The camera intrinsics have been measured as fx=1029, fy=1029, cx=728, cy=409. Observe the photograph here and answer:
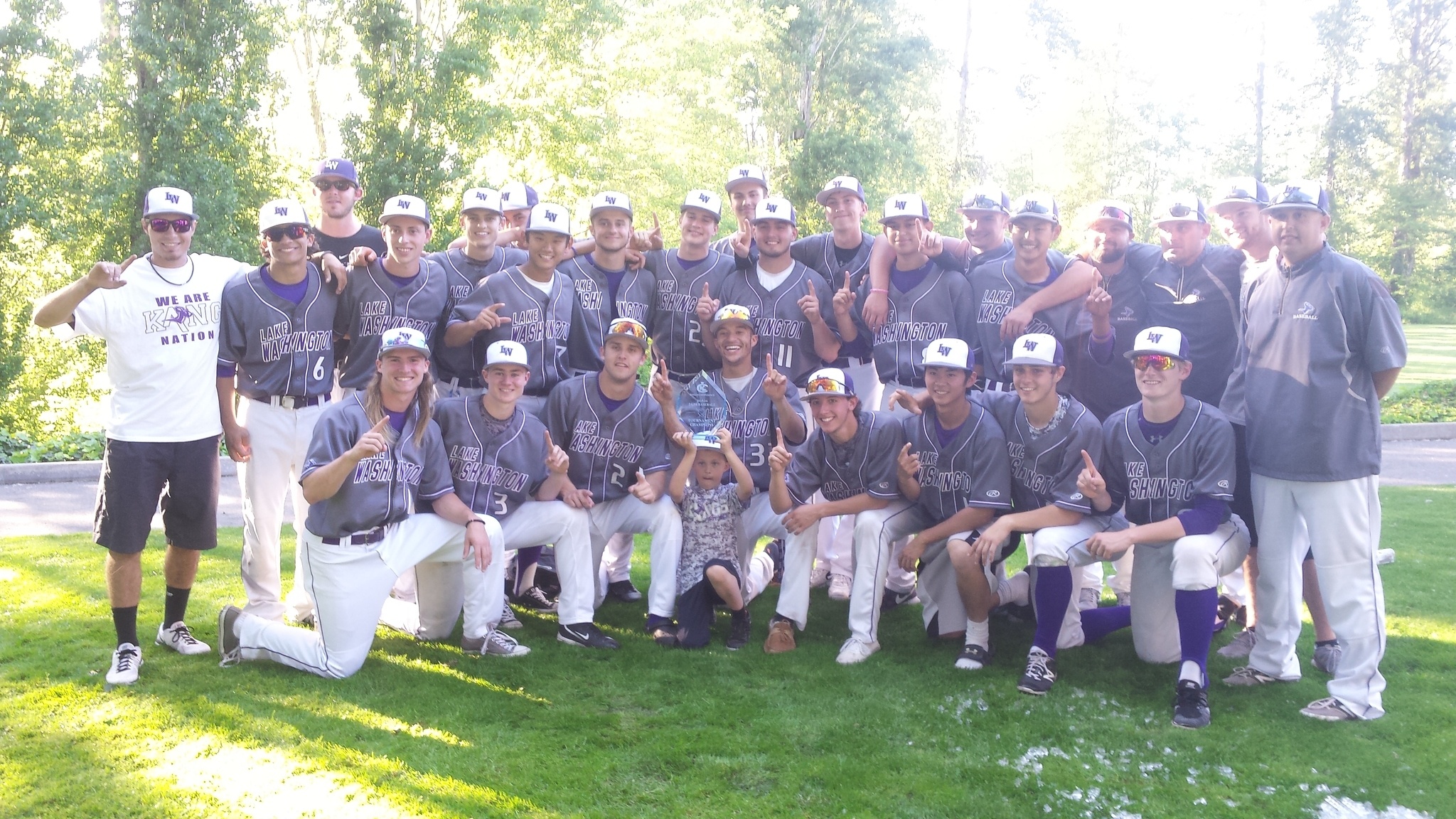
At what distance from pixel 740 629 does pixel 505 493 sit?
1679mm

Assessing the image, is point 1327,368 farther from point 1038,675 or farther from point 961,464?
point 1038,675

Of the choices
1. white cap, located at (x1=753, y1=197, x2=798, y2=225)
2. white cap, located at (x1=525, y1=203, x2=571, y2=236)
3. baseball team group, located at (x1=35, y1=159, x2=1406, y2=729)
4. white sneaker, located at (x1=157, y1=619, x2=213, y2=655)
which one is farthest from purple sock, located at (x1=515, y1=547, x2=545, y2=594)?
white cap, located at (x1=753, y1=197, x2=798, y2=225)

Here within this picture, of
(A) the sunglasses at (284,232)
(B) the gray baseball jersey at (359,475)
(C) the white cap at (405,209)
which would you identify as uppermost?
(C) the white cap at (405,209)

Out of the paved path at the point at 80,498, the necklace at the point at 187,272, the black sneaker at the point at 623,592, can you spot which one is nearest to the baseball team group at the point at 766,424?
the necklace at the point at 187,272

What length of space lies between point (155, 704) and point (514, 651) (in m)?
1.84

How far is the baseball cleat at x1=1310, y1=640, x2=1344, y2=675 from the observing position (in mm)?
5793

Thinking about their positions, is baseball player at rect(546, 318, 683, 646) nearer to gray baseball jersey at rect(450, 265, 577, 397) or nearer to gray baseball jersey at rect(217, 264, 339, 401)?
gray baseball jersey at rect(450, 265, 577, 397)

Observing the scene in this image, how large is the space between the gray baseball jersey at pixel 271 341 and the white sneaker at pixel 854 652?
3.47 metres

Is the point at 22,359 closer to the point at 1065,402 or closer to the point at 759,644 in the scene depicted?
the point at 759,644

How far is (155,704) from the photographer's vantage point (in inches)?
201

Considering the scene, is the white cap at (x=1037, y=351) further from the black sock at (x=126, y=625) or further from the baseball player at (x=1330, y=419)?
the black sock at (x=126, y=625)

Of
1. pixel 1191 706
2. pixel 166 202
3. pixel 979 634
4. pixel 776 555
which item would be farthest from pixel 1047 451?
pixel 166 202

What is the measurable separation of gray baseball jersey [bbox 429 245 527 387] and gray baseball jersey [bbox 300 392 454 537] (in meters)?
1.18

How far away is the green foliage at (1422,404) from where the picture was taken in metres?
17.4
